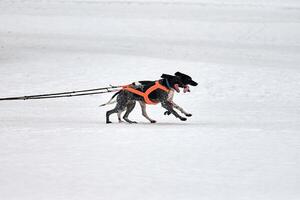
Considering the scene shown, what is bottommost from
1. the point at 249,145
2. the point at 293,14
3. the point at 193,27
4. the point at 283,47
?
the point at 249,145

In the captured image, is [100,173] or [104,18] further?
[104,18]

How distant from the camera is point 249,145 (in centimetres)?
767

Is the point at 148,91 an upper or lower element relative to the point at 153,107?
lower

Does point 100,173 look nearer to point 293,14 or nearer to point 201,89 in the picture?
point 201,89

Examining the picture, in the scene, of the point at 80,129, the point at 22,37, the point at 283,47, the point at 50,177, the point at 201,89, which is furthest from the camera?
the point at 22,37

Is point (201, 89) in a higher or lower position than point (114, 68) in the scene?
lower

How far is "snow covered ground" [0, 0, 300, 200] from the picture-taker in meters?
5.90

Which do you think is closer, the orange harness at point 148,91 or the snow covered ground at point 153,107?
the snow covered ground at point 153,107

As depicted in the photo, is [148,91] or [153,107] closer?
[148,91]

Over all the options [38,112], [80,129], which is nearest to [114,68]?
[38,112]

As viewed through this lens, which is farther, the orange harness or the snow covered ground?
the orange harness

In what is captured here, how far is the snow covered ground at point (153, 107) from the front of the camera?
232 inches

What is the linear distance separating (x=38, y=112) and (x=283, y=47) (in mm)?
12596

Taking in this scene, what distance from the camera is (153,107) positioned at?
12773mm
